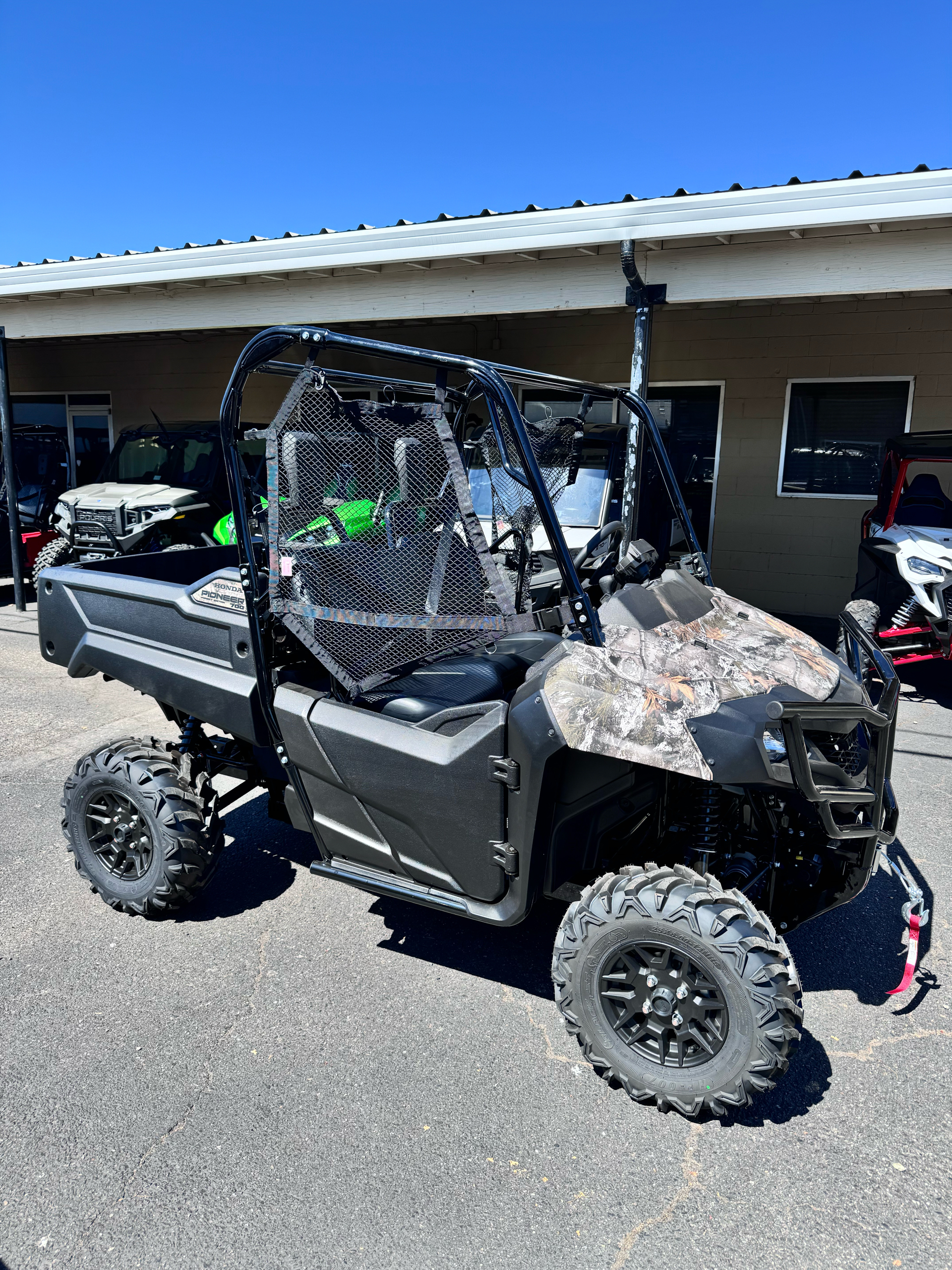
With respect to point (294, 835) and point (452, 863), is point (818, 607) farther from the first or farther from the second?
point (452, 863)

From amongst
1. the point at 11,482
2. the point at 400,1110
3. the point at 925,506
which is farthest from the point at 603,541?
the point at 11,482

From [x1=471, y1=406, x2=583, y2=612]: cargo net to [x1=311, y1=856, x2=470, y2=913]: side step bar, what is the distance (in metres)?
0.98

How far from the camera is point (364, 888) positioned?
9.50 ft

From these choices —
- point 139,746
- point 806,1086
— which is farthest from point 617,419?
point 806,1086

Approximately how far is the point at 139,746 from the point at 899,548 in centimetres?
559

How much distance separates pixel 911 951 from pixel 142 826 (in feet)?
9.04

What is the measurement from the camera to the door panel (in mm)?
2557

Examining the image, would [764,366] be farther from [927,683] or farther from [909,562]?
[927,683]

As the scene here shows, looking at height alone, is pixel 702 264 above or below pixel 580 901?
above

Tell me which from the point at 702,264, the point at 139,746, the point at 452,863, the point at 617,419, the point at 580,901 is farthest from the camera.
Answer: the point at 617,419

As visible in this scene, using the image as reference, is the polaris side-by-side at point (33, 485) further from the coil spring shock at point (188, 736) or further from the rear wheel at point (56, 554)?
the coil spring shock at point (188, 736)

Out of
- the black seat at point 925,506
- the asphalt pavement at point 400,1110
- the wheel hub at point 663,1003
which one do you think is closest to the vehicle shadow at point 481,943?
the asphalt pavement at point 400,1110

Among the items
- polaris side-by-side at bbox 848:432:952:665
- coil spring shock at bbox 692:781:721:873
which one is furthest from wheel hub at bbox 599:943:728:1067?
polaris side-by-side at bbox 848:432:952:665

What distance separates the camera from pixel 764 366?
30.9 feet
